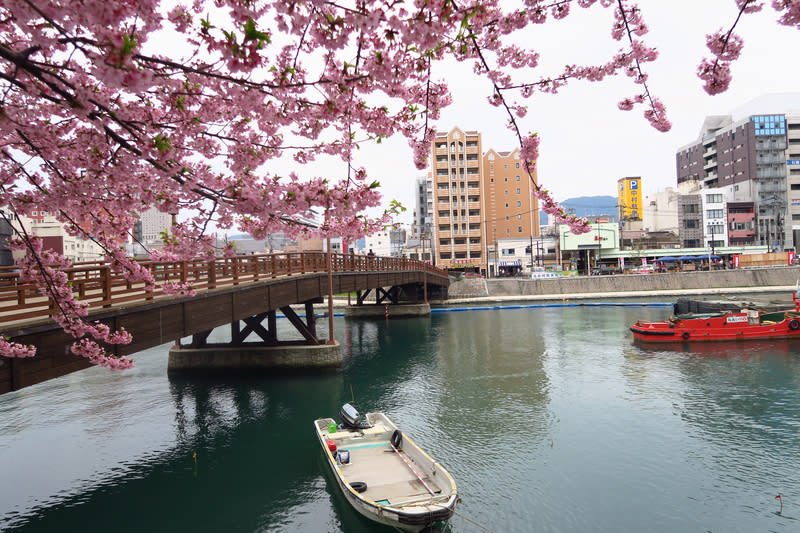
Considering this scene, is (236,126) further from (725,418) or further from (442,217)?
(442,217)

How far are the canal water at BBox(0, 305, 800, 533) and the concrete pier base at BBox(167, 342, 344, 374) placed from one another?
2.66 feet

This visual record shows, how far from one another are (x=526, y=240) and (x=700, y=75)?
3231 inches

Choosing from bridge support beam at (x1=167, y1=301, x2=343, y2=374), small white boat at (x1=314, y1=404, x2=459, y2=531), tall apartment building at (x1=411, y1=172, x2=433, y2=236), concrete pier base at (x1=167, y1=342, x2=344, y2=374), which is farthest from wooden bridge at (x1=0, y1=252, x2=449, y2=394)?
tall apartment building at (x1=411, y1=172, x2=433, y2=236)

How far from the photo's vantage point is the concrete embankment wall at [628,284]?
201 ft

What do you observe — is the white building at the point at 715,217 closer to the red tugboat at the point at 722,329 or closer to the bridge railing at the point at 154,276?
the red tugboat at the point at 722,329

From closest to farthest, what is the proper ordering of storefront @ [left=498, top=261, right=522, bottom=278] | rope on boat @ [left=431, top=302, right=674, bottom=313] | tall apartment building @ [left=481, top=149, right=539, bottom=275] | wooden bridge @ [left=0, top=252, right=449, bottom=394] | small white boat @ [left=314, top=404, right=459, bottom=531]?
1. small white boat @ [left=314, top=404, right=459, bottom=531]
2. wooden bridge @ [left=0, top=252, right=449, bottom=394]
3. rope on boat @ [left=431, top=302, right=674, bottom=313]
4. storefront @ [left=498, top=261, right=522, bottom=278]
5. tall apartment building @ [left=481, top=149, right=539, bottom=275]

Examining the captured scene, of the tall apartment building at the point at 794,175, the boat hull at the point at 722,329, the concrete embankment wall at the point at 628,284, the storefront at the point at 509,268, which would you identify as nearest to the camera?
the boat hull at the point at 722,329

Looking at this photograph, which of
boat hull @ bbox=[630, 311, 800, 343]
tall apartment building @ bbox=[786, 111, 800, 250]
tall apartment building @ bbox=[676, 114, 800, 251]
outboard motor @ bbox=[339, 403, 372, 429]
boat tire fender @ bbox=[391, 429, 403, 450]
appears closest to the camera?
boat tire fender @ bbox=[391, 429, 403, 450]

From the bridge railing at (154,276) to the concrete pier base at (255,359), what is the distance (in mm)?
4149

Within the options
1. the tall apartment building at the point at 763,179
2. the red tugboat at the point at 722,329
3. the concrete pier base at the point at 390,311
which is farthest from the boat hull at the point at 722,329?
the tall apartment building at the point at 763,179

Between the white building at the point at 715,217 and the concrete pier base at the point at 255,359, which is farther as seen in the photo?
the white building at the point at 715,217

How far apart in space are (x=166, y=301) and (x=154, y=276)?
85 cm

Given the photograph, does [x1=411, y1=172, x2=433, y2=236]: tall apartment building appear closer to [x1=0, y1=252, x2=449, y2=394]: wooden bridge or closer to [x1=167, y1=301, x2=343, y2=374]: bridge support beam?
[x1=0, y1=252, x2=449, y2=394]: wooden bridge

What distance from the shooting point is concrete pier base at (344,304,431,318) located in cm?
5084
